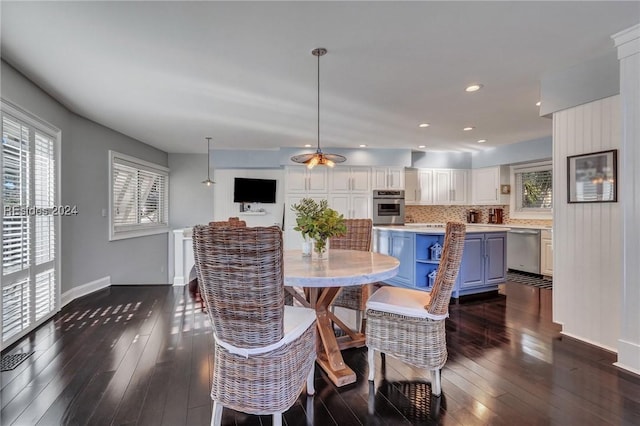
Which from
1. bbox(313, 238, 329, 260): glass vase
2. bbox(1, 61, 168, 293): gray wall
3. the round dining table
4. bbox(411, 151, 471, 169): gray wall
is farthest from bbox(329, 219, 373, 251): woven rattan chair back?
bbox(411, 151, 471, 169): gray wall

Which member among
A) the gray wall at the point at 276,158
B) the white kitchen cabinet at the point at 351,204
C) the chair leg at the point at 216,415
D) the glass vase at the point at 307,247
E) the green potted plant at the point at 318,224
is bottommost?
the chair leg at the point at 216,415

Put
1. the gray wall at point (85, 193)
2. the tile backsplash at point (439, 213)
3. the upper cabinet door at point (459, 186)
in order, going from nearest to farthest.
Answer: the gray wall at point (85, 193)
the upper cabinet door at point (459, 186)
the tile backsplash at point (439, 213)

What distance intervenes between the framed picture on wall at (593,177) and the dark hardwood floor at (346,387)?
1.28 meters

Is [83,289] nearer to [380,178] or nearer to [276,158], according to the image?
[276,158]

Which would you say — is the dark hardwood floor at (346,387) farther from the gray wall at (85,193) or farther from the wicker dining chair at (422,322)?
the gray wall at (85,193)

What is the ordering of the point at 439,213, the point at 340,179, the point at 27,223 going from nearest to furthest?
the point at 27,223 → the point at 340,179 → the point at 439,213

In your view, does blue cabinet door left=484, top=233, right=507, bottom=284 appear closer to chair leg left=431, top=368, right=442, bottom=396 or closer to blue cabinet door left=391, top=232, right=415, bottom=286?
blue cabinet door left=391, top=232, right=415, bottom=286

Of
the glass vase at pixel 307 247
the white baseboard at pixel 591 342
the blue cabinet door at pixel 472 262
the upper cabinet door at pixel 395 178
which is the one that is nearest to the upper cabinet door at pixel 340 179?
the upper cabinet door at pixel 395 178

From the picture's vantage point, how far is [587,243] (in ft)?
8.36

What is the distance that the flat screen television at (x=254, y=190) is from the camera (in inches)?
239

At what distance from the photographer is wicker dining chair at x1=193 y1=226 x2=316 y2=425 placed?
1305 mm

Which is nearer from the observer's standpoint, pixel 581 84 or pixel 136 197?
pixel 581 84

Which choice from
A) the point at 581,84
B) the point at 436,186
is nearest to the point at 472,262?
the point at 581,84

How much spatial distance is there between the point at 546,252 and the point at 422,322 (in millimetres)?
4537
